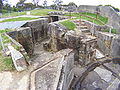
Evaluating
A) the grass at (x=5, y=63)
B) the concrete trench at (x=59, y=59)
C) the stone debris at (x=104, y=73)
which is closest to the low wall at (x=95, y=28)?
the concrete trench at (x=59, y=59)

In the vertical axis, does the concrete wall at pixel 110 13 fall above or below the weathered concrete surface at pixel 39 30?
above

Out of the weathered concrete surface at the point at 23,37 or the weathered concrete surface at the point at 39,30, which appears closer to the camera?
the weathered concrete surface at the point at 23,37

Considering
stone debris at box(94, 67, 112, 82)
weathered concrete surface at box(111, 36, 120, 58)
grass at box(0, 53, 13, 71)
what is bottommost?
stone debris at box(94, 67, 112, 82)

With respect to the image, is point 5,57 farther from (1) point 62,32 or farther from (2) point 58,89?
(1) point 62,32

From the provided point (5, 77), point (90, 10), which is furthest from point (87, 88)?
point (90, 10)

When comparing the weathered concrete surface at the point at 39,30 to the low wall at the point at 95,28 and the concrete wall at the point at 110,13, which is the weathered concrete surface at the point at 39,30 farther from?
the concrete wall at the point at 110,13

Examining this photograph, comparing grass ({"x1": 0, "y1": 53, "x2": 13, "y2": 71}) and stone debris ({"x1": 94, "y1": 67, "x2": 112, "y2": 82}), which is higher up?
grass ({"x1": 0, "y1": 53, "x2": 13, "y2": 71})

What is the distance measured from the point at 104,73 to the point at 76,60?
5.08ft

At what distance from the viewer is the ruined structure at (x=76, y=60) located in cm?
268

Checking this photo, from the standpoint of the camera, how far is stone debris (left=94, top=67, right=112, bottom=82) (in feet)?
15.8

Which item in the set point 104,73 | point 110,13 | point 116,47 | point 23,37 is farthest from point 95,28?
point 23,37

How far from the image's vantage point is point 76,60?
18.6 feet

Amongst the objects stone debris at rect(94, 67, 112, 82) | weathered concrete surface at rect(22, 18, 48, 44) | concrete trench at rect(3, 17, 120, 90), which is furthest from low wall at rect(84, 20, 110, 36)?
weathered concrete surface at rect(22, 18, 48, 44)

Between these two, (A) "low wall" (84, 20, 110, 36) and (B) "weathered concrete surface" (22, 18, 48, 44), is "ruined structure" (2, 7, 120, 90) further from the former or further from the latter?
(B) "weathered concrete surface" (22, 18, 48, 44)
